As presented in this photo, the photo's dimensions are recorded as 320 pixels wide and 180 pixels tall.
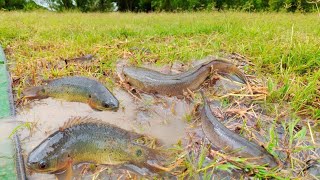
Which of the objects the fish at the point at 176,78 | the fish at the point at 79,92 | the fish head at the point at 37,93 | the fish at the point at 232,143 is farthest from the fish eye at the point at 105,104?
the fish at the point at 232,143

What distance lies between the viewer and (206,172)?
7.29ft

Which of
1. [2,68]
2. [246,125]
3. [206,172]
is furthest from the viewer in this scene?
[2,68]

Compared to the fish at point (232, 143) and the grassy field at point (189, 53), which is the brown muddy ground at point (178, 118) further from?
the grassy field at point (189, 53)

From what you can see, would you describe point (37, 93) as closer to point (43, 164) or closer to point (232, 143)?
point (43, 164)

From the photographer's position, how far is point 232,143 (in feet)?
7.89

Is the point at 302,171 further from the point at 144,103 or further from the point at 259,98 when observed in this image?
the point at 144,103

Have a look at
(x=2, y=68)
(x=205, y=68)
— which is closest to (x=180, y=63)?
(x=205, y=68)

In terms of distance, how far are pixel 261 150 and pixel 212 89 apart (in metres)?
1.26

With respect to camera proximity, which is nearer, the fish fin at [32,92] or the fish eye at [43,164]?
the fish eye at [43,164]

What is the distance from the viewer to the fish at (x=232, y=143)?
7.37 ft

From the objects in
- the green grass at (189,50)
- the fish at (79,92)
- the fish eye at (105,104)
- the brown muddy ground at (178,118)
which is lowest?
the brown muddy ground at (178,118)

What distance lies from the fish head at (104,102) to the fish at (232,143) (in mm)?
770

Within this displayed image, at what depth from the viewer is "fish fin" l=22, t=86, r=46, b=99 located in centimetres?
333

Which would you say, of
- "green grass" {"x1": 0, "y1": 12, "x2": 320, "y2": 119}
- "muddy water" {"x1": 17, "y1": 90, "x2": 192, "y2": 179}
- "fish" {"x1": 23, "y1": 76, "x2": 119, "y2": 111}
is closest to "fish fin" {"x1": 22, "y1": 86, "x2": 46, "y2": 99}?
"fish" {"x1": 23, "y1": 76, "x2": 119, "y2": 111}
